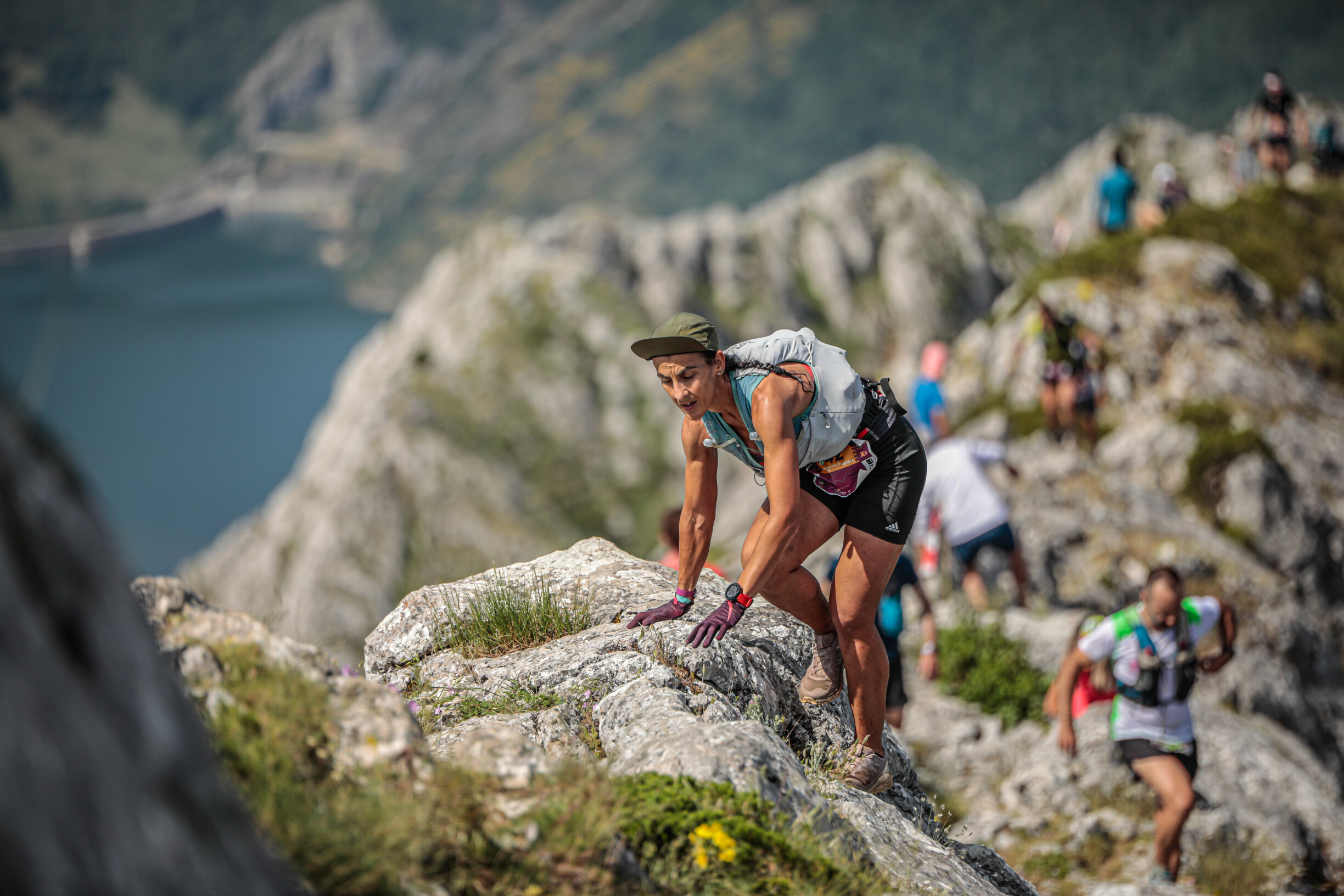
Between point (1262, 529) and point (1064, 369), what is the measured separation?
12.5 feet

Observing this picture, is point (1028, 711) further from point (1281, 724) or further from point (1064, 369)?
point (1064, 369)

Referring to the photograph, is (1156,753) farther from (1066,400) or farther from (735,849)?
(1066,400)

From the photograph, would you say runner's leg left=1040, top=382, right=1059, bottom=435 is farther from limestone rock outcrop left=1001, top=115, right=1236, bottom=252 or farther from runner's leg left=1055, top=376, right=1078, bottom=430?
limestone rock outcrop left=1001, top=115, right=1236, bottom=252

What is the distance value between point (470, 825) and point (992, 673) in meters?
8.66

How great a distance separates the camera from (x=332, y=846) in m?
2.72

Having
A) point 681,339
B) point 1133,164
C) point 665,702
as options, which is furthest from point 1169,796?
point 1133,164

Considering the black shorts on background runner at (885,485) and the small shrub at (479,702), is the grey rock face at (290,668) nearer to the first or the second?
the small shrub at (479,702)

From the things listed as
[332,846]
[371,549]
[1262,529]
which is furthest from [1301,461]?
[371,549]

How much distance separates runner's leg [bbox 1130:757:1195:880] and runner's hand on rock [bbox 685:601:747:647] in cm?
458

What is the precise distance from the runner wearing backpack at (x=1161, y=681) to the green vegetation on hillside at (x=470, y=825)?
4376 millimetres

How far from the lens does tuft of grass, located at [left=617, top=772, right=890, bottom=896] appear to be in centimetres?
330

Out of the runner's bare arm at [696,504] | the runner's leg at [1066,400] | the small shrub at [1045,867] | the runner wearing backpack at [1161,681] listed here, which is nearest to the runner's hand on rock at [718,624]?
the runner's bare arm at [696,504]

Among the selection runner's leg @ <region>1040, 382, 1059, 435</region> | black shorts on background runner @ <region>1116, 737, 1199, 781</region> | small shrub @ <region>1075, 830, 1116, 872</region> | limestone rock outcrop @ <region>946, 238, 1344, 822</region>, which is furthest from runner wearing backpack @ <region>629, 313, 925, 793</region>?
runner's leg @ <region>1040, 382, 1059, 435</region>

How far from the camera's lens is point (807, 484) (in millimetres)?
4781
